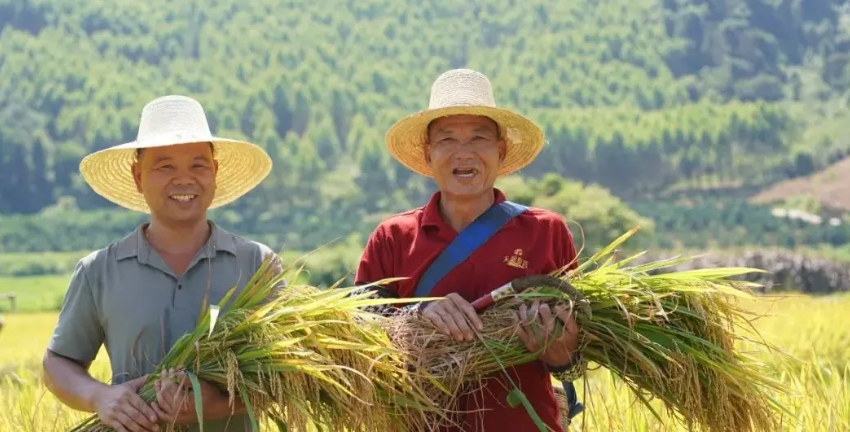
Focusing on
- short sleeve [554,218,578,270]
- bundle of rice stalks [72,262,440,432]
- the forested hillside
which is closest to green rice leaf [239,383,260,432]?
bundle of rice stalks [72,262,440,432]

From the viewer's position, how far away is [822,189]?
6919 cm

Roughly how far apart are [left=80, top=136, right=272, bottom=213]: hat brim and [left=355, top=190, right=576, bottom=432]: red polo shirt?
0.47 metres

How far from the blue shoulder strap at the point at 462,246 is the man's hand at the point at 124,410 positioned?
2.77 feet

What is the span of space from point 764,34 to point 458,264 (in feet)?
287

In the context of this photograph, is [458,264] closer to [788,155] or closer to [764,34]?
[788,155]

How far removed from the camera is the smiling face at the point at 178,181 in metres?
2.88

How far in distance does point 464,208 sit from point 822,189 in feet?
233

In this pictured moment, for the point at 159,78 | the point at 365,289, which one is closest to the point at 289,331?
the point at 365,289

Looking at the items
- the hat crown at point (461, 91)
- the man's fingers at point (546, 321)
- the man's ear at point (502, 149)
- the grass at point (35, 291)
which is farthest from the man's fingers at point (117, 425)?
the grass at point (35, 291)

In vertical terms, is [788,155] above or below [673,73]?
below

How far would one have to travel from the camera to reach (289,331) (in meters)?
2.77

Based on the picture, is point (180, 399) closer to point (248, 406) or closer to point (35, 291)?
point (248, 406)

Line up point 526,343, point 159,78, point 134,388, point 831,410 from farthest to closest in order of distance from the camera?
1. point 159,78
2. point 831,410
3. point 526,343
4. point 134,388

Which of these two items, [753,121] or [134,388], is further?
[753,121]
